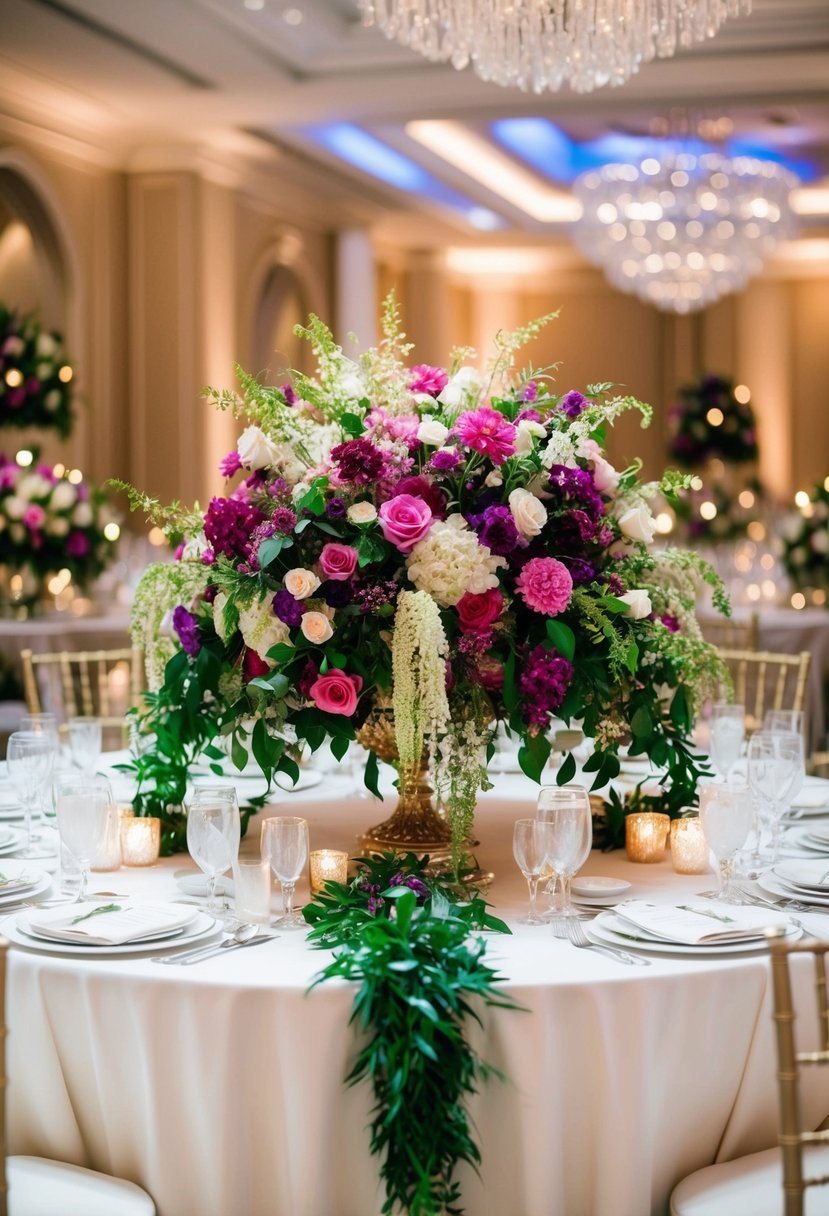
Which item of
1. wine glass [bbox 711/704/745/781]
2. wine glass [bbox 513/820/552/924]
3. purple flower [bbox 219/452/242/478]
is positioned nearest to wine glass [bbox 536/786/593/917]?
wine glass [bbox 513/820/552/924]

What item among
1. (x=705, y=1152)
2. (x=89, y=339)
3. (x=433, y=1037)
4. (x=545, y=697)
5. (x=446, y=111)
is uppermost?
(x=446, y=111)

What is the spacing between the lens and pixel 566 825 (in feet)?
6.88

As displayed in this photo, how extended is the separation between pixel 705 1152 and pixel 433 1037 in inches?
19.9

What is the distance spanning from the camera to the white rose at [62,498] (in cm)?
589

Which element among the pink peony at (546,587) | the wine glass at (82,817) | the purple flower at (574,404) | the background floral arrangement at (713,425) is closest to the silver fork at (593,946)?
the pink peony at (546,587)

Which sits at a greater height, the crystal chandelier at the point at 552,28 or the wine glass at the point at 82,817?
the crystal chandelier at the point at 552,28

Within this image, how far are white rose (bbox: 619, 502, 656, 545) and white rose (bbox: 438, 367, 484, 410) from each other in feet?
1.16

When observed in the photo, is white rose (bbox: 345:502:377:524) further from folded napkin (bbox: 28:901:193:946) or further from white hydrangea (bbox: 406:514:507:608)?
folded napkin (bbox: 28:901:193:946)

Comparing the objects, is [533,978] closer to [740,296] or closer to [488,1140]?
[488,1140]

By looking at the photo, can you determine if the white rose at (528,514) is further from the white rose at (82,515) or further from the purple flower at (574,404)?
the white rose at (82,515)

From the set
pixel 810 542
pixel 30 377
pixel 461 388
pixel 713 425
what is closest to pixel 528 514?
pixel 461 388

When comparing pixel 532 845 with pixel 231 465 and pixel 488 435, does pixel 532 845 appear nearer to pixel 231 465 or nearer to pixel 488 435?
pixel 488 435

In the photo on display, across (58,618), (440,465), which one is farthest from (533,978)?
(58,618)

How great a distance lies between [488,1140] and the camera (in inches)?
73.9
